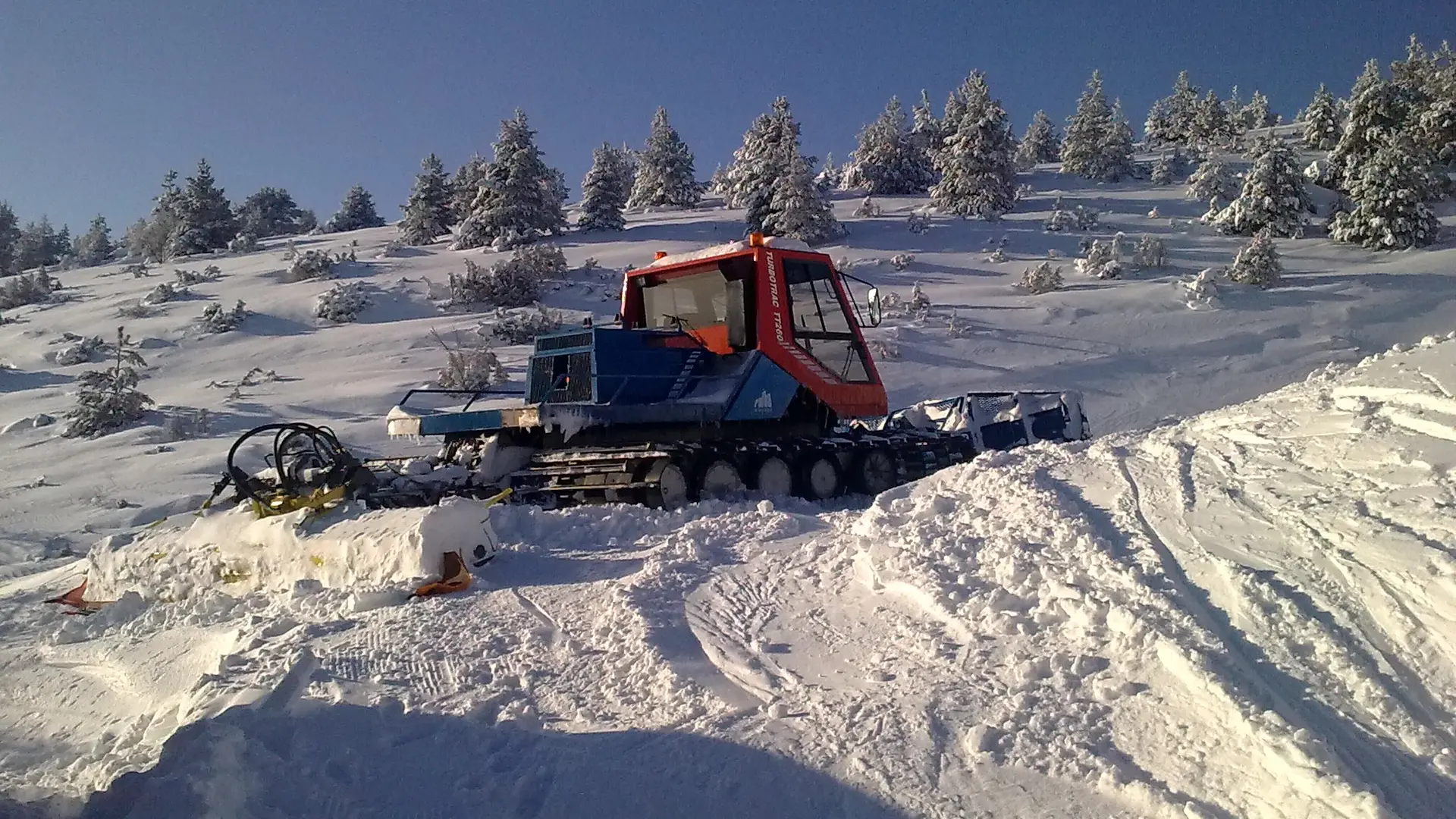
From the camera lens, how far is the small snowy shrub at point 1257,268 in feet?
77.6

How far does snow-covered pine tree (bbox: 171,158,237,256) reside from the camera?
1651 inches

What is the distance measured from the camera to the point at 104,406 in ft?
53.5

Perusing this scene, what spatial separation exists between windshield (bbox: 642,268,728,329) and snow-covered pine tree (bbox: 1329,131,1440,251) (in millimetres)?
25352

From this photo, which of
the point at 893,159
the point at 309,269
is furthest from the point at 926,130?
the point at 309,269

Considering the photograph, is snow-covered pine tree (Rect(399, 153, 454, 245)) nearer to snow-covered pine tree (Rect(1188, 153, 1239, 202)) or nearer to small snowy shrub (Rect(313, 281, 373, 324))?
small snowy shrub (Rect(313, 281, 373, 324))

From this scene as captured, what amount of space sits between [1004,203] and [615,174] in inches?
615

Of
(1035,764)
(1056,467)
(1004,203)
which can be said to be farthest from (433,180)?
(1035,764)

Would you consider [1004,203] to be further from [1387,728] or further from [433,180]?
[1387,728]

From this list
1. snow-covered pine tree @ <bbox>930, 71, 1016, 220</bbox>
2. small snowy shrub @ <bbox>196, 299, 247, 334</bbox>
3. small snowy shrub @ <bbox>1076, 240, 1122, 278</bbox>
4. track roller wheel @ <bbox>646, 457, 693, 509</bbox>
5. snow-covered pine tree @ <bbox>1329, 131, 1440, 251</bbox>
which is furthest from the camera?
snow-covered pine tree @ <bbox>930, 71, 1016, 220</bbox>

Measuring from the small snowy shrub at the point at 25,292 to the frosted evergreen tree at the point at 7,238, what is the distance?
20016mm

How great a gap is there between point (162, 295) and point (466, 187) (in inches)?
551

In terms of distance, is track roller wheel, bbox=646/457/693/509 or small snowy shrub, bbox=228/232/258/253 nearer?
track roller wheel, bbox=646/457/693/509

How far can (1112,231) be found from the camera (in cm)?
3173

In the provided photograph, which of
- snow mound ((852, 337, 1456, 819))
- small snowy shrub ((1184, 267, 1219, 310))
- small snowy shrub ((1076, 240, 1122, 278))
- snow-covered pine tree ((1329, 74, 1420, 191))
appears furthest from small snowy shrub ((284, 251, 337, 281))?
snow-covered pine tree ((1329, 74, 1420, 191))
